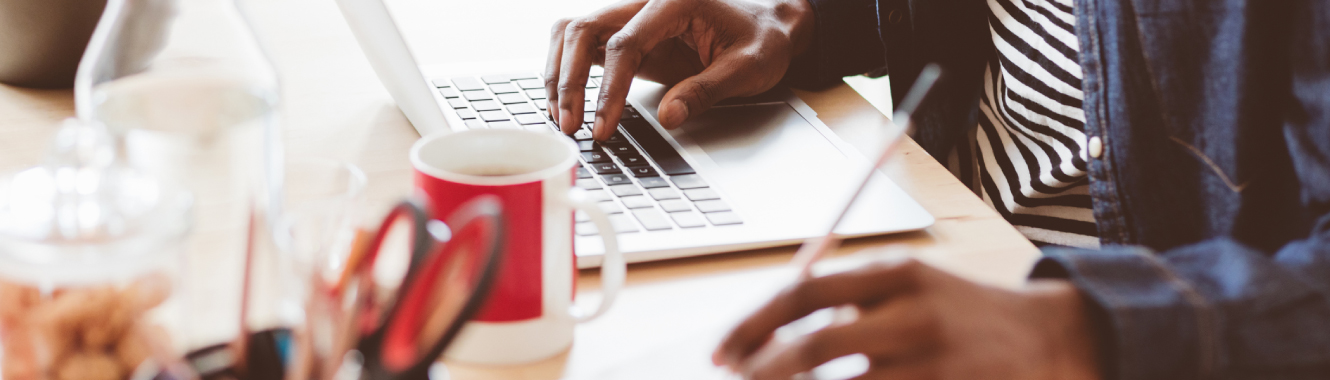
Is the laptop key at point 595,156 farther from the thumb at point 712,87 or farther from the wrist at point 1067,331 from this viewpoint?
the wrist at point 1067,331

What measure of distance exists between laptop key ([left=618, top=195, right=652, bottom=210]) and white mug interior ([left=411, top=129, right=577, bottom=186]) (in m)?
0.16

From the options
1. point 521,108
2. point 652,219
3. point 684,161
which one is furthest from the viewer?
point 521,108

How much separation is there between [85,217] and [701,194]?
34 centimetres

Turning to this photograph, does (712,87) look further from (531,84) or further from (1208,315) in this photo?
(1208,315)

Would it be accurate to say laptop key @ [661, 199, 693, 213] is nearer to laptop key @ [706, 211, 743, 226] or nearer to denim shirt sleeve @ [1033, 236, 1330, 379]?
laptop key @ [706, 211, 743, 226]

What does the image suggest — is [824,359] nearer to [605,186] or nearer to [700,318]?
[700,318]

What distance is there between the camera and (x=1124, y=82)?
0.65 metres

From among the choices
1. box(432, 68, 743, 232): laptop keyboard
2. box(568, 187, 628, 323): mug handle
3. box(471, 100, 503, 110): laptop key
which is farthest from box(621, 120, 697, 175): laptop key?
box(568, 187, 628, 323): mug handle

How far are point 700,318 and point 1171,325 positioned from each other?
207 mm

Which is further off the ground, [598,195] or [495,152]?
[495,152]

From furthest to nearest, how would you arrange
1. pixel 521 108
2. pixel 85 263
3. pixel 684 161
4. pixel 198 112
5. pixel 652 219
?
pixel 521 108 → pixel 684 161 → pixel 652 219 → pixel 198 112 → pixel 85 263

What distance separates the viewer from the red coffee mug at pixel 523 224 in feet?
1.21

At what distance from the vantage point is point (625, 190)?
1.93 ft

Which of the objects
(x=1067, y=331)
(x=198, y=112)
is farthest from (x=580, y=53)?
(x=1067, y=331)
